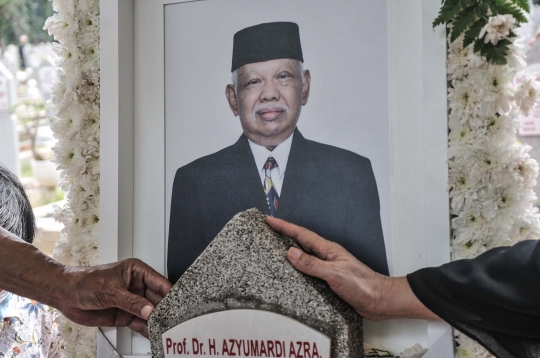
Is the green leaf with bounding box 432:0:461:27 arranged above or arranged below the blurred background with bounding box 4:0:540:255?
below

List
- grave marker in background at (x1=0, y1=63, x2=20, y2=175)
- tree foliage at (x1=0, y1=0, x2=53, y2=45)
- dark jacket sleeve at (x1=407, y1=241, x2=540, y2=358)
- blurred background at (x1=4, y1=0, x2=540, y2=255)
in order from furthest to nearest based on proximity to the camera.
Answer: tree foliage at (x1=0, y1=0, x2=53, y2=45)
blurred background at (x1=4, y1=0, x2=540, y2=255)
grave marker in background at (x1=0, y1=63, x2=20, y2=175)
dark jacket sleeve at (x1=407, y1=241, x2=540, y2=358)

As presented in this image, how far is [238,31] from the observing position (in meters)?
1.36

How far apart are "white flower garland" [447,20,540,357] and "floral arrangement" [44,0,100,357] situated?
88 cm

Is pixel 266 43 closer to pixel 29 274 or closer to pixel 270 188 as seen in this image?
pixel 270 188

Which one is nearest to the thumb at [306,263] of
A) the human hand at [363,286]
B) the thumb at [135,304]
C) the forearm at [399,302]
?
the human hand at [363,286]

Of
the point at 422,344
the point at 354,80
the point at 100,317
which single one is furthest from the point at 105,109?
the point at 422,344

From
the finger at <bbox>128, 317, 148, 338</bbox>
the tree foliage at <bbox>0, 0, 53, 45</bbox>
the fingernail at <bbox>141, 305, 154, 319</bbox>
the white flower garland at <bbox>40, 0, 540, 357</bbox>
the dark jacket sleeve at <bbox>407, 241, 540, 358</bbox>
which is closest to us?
the dark jacket sleeve at <bbox>407, 241, 540, 358</bbox>

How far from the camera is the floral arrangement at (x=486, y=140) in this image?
1.13 meters

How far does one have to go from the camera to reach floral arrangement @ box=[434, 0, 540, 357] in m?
1.13

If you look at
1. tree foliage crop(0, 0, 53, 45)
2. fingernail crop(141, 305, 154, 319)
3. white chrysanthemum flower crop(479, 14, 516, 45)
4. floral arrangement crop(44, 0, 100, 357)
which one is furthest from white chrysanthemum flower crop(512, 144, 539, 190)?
tree foliage crop(0, 0, 53, 45)

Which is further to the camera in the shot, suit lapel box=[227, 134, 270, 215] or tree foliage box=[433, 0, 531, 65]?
suit lapel box=[227, 134, 270, 215]

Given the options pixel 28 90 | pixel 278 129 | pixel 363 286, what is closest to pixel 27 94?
pixel 28 90

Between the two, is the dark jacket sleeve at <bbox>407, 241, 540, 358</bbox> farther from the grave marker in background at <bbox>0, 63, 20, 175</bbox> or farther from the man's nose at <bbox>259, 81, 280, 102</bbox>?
the grave marker in background at <bbox>0, 63, 20, 175</bbox>

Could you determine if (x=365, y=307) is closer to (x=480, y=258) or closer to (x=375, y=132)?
(x=480, y=258)
